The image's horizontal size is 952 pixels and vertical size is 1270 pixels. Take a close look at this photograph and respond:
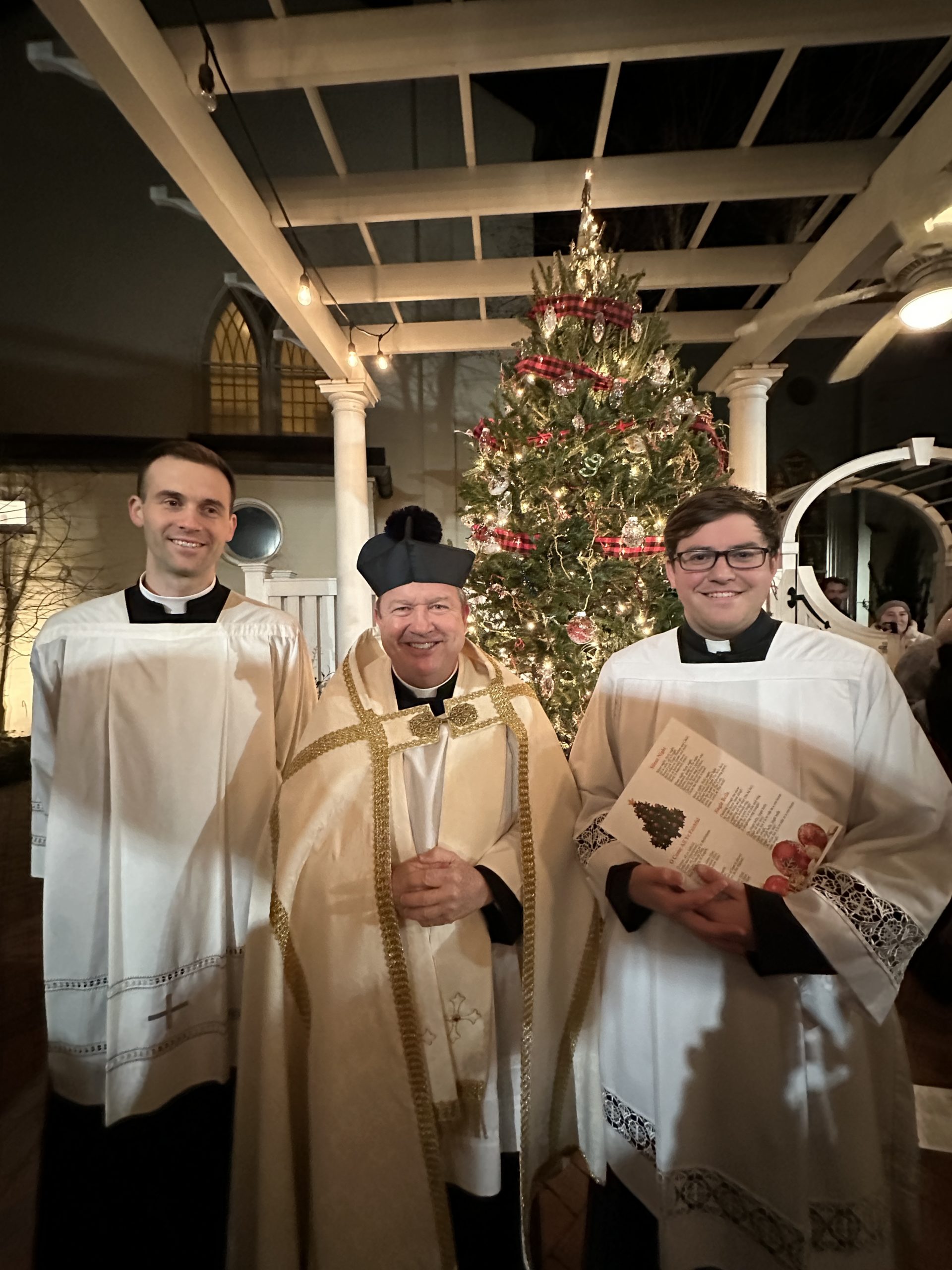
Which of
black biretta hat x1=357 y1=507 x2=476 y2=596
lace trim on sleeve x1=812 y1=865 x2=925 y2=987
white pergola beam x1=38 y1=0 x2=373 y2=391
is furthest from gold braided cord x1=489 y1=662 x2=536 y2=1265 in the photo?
white pergola beam x1=38 y1=0 x2=373 y2=391

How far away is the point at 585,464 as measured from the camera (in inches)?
123

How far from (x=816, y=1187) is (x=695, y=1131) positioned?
285mm

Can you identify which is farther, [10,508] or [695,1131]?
[10,508]

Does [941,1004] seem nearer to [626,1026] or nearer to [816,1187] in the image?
[816,1187]

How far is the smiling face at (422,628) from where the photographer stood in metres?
1.59

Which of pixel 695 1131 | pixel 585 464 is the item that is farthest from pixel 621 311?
pixel 695 1131

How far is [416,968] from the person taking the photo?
1.56 meters

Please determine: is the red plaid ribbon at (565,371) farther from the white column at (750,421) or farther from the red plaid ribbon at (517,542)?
the white column at (750,421)

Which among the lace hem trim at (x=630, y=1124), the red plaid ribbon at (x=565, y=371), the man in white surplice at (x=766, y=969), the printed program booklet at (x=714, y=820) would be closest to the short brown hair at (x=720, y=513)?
the man in white surplice at (x=766, y=969)


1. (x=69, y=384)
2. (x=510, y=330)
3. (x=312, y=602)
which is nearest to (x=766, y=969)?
(x=69, y=384)

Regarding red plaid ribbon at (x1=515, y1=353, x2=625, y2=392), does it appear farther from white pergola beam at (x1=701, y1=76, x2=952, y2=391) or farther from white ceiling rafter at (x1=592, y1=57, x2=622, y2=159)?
white pergola beam at (x1=701, y1=76, x2=952, y2=391)

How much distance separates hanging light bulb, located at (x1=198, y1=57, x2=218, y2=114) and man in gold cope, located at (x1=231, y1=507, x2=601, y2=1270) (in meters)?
3.18

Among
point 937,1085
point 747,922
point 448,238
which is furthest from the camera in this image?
point 448,238

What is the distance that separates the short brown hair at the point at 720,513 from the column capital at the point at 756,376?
18.2 feet
